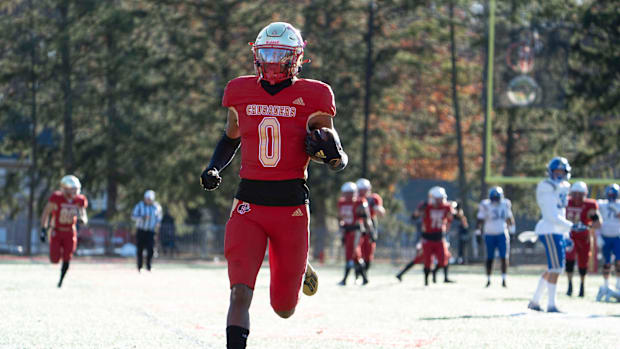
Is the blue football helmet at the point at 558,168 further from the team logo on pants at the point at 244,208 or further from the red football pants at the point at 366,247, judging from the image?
the red football pants at the point at 366,247

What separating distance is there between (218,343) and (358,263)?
10880mm

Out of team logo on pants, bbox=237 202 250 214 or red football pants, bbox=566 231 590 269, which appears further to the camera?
red football pants, bbox=566 231 590 269

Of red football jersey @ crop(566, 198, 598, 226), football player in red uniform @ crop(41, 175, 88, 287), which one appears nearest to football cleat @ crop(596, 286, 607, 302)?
red football jersey @ crop(566, 198, 598, 226)

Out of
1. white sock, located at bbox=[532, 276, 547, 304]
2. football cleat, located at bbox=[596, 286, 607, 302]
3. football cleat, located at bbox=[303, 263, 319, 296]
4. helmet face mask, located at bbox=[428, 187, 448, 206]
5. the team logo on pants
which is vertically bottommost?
football cleat, located at bbox=[596, 286, 607, 302]

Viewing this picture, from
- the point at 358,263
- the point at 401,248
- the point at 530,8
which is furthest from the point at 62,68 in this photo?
the point at 358,263

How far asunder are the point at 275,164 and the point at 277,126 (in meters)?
0.24

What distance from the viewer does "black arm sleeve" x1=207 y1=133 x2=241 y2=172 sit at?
23.3ft

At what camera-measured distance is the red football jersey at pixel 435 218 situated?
20.6 metres

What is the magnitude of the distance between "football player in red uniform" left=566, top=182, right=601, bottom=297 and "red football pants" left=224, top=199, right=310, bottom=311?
1146 centimetres

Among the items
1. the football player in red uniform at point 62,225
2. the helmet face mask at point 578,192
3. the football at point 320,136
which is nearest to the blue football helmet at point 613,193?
the helmet face mask at point 578,192

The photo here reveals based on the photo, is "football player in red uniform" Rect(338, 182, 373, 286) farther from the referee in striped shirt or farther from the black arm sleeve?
the black arm sleeve

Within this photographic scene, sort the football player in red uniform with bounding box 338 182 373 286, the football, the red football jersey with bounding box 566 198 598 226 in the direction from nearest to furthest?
the football, the red football jersey with bounding box 566 198 598 226, the football player in red uniform with bounding box 338 182 373 286

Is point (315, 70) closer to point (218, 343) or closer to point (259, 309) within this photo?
point (259, 309)

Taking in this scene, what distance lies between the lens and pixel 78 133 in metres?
39.7
